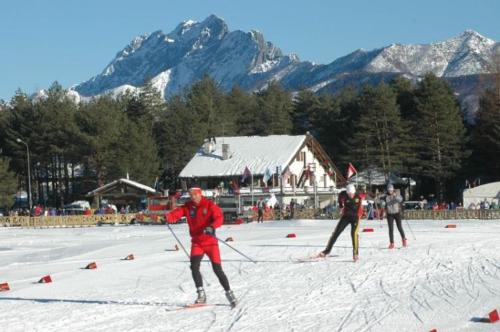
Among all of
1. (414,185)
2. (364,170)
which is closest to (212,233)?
(364,170)

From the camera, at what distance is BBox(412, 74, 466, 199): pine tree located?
230 feet

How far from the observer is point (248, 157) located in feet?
244

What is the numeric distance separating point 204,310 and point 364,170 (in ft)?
223

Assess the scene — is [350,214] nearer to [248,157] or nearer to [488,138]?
[488,138]

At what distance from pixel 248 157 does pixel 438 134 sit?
17559 millimetres

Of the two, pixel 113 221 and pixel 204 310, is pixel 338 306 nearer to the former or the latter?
pixel 204 310

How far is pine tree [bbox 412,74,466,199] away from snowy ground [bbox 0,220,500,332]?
4931 cm

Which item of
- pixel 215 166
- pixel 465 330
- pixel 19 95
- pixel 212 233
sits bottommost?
pixel 465 330

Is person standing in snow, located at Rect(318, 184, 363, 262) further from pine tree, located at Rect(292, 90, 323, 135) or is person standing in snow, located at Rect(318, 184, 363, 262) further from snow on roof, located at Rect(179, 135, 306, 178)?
pine tree, located at Rect(292, 90, 323, 135)

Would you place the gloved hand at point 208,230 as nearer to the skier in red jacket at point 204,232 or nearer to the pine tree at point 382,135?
the skier in red jacket at point 204,232

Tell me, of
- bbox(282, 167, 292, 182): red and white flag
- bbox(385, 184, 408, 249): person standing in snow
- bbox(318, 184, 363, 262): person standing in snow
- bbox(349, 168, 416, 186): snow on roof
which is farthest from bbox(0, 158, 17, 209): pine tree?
bbox(318, 184, 363, 262): person standing in snow

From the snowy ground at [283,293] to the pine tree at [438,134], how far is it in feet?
162

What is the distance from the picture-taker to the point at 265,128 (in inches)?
3642

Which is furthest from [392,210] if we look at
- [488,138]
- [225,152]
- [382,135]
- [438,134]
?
[382,135]
